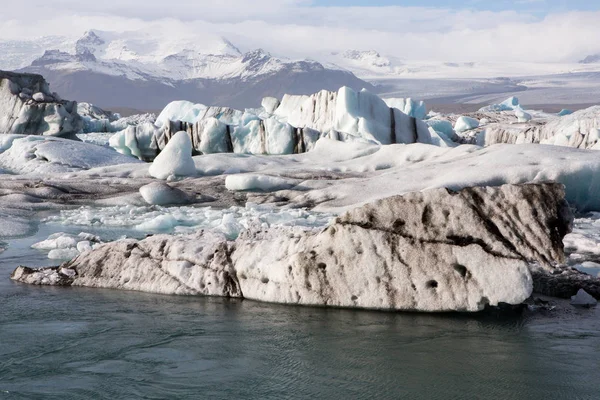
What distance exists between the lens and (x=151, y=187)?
14.1 meters

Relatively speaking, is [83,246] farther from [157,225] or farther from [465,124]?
[465,124]

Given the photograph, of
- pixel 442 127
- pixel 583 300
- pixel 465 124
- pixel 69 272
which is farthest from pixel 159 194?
pixel 465 124

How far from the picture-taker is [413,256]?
534 cm

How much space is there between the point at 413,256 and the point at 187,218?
7.15 meters

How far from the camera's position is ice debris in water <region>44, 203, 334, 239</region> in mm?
10922

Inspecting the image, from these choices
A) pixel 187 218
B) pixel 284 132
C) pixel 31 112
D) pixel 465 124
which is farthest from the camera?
pixel 465 124

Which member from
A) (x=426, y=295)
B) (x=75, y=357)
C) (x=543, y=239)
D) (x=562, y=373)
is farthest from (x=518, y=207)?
(x=75, y=357)

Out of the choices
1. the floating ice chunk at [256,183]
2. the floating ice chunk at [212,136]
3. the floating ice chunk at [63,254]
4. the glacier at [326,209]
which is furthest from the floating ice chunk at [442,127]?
the floating ice chunk at [63,254]

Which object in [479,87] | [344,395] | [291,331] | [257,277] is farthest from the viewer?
[479,87]

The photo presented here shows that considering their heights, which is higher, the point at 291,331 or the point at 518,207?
the point at 518,207

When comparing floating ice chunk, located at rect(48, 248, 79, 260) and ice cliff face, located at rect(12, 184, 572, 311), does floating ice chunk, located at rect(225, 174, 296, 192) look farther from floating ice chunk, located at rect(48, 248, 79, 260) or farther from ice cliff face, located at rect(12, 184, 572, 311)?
ice cliff face, located at rect(12, 184, 572, 311)

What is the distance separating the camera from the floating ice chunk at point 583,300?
5707 mm

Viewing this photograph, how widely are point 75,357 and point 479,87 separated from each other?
174792mm

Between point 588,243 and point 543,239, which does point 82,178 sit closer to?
point 588,243
